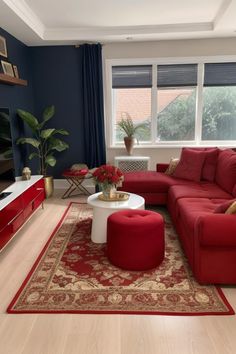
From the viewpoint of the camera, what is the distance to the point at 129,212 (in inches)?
110

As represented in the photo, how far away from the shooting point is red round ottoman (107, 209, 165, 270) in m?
2.47

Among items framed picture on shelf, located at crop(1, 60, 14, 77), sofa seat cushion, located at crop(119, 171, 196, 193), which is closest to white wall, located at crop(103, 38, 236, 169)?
framed picture on shelf, located at crop(1, 60, 14, 77)

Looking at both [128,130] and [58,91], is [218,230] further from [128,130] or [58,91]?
[58,91]

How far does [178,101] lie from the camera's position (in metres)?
5.17

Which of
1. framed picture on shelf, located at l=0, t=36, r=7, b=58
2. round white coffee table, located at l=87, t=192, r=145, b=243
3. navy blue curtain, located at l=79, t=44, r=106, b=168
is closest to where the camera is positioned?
round white coffee table, located at l=87, t=192, r=145, b=243

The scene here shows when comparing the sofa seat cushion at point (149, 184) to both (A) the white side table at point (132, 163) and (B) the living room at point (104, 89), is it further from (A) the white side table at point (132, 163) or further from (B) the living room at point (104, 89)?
(A) the white side table at point (132, 163)

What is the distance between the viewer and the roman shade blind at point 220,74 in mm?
4941

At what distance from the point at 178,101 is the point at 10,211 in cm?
361

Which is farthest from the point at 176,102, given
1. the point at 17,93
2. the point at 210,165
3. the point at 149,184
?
the point at 17,93

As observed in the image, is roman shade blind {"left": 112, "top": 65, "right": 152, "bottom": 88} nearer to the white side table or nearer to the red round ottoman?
the white side table

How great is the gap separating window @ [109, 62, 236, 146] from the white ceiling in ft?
1.91

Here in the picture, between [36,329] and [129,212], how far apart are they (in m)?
1.31

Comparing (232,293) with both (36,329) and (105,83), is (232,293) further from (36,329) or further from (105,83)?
(105,83)

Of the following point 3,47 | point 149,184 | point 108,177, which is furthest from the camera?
point 149,184
